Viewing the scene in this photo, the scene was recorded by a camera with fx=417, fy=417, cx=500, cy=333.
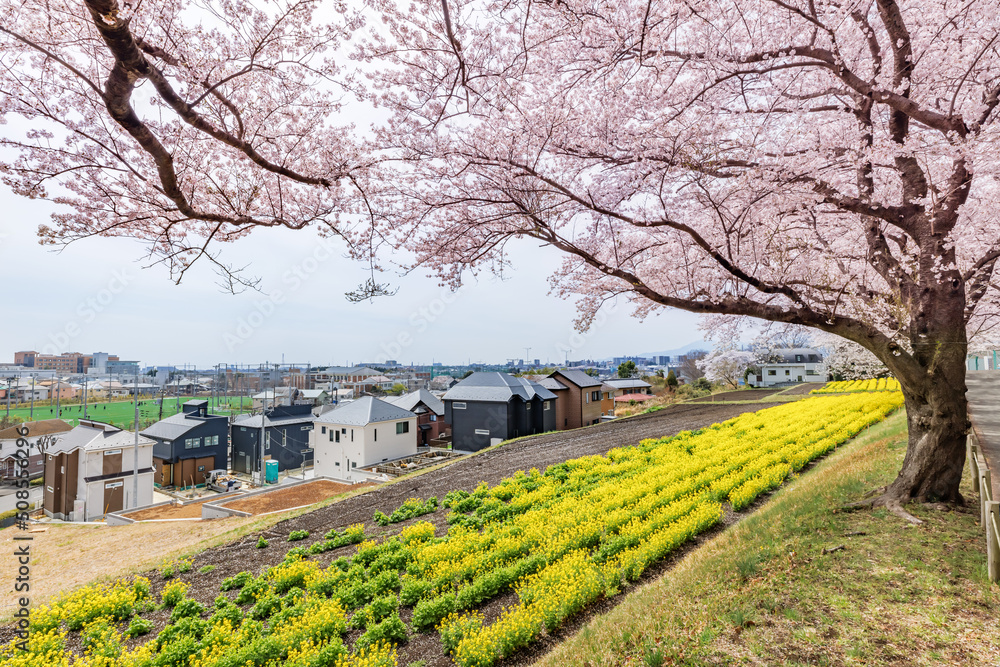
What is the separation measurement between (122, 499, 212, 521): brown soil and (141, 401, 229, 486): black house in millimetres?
13348

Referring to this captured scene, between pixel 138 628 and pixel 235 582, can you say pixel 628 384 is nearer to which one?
pixel 235 582

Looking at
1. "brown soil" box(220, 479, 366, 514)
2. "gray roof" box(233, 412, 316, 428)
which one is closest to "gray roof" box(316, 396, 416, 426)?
"brown soil" box(220, 479, 366, 514)

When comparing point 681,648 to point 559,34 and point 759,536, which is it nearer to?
point 759,536

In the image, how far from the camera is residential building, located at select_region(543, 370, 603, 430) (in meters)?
33.8

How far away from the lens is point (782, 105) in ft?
20.1

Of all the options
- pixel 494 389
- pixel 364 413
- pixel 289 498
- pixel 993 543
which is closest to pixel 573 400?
pixel 494 389

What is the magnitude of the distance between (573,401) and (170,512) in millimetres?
25844

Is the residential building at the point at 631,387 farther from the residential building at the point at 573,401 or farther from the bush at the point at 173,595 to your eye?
the bush at the point at 173,595

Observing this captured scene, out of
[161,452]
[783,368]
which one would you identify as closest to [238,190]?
[161,452]

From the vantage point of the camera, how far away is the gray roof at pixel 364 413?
26922 mm

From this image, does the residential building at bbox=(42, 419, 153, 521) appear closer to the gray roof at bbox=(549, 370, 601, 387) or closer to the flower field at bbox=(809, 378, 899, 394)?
the gray roof at bbox=(549, 370, 601, 387)

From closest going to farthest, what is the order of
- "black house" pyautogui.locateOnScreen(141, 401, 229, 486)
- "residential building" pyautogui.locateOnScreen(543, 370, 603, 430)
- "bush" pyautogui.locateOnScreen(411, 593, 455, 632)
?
"bush" pyautogui.locateOnScreen(411, 593, 455, 632)
"black house" pyautogui.locateOnScreen(141, 401, 229, 486)
"residential building" pyautogui.locateOnScreen(543, 370, 603, 430)

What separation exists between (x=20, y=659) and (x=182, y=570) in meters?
2.90

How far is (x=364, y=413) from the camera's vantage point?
2733 centimetres
